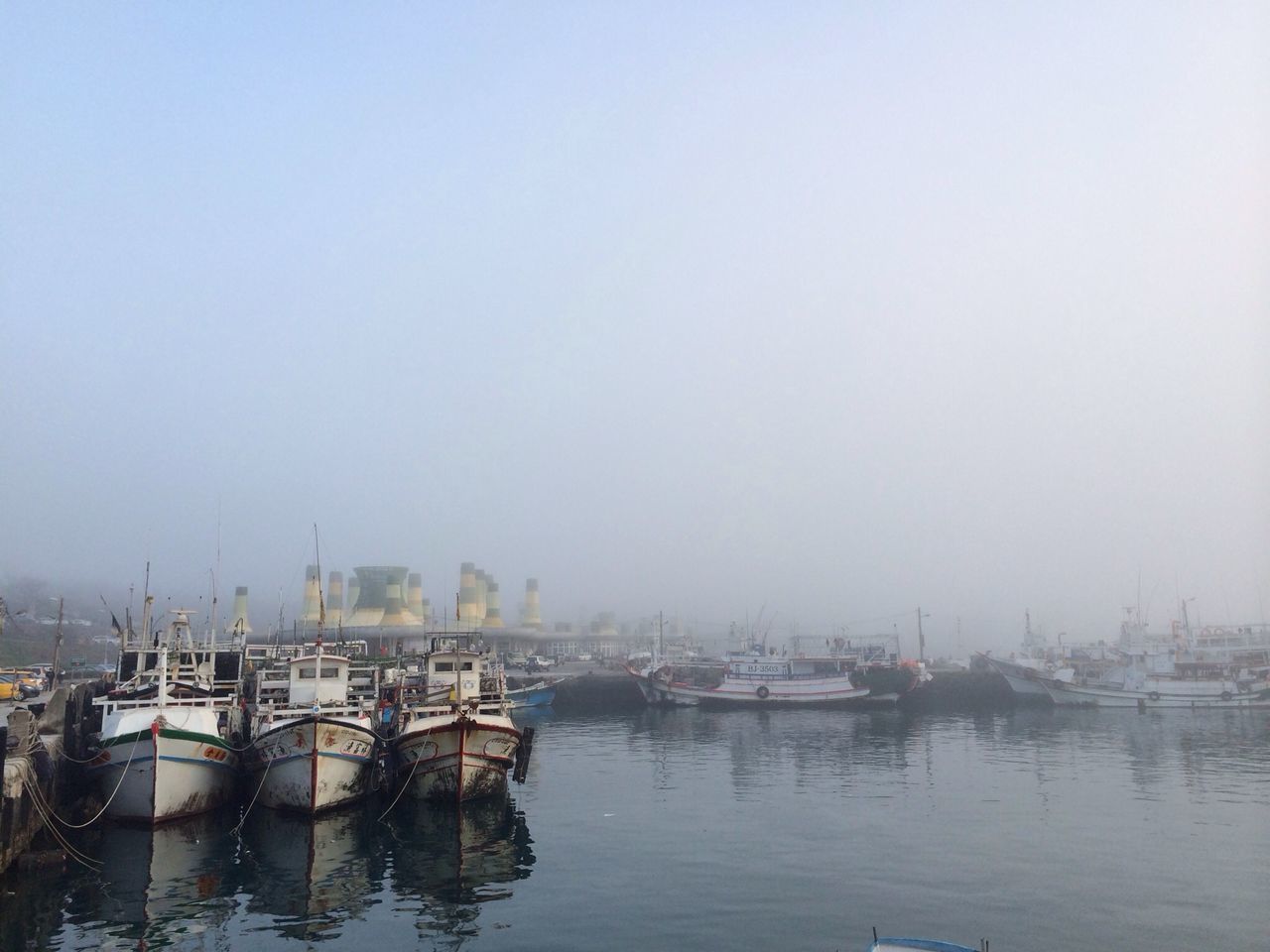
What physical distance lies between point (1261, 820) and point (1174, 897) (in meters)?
14.7

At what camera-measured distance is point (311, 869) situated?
2723 cm

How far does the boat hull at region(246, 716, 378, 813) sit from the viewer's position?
33.5 m

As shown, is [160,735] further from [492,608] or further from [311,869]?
[492,608]

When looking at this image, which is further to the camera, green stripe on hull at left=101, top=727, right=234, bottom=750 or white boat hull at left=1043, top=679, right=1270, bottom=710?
white boat hull at left=1043, top=679, right=1270, bottom=710

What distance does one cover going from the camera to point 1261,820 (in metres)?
34.9

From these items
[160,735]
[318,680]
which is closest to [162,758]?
[160,735]

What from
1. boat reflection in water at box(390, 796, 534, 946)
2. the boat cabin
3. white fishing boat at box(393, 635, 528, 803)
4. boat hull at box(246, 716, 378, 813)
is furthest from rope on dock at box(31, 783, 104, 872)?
white fishing boat at box(393, 635, 528, 803)

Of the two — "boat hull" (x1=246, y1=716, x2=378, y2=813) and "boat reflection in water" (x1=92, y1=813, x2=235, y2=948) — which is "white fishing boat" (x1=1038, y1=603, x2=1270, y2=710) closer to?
"boat hull" (x1=246, y1=716, x2=378, y2=813)

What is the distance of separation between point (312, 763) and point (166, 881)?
8.04 m

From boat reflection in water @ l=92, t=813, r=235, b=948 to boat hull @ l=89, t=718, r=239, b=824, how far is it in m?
0.62

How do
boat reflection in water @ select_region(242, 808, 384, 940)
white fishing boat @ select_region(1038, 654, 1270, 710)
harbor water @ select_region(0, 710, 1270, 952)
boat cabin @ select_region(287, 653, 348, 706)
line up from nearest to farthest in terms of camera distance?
harbor water @ select_region(0, 710, 1270, 952) < boat reflection in water @ select_region(242, 808, 384, 940) < boat cabin @ select_region(287, 653, 348, 706) < white fishing boat @ select_region(1038, 654, 1270, 710)

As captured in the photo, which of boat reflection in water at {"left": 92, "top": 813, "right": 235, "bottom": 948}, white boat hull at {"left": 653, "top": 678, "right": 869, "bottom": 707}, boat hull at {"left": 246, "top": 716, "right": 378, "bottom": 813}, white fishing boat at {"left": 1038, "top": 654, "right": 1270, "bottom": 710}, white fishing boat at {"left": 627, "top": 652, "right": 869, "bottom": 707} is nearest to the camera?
boat reflection in water at {"left": 92, "top": 813, "right": 235, "bottom": 948}

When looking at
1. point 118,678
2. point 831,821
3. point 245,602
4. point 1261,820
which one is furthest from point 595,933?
point 245,602

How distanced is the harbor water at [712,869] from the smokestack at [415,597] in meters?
132
